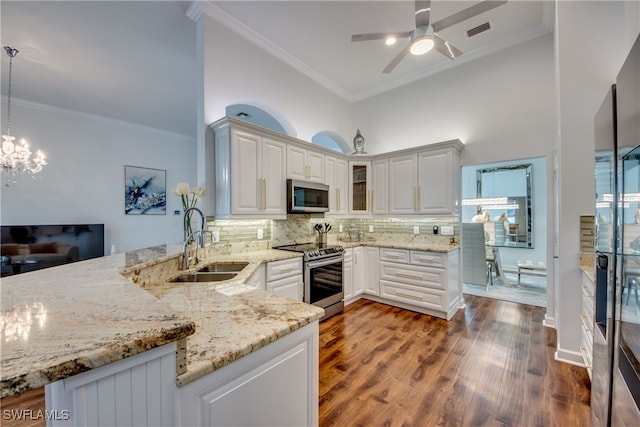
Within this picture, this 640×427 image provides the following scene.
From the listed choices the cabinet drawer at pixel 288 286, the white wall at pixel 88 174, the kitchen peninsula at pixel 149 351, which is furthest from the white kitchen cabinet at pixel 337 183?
the white wall at pixel 88 174

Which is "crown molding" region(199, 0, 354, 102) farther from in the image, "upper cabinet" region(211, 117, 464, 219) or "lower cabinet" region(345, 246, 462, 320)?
"lower cabinet" region(345, 246, 462, 320)

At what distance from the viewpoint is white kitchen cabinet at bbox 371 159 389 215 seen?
4.03m

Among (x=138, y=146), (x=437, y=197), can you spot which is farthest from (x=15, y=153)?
(x=437, y=197)

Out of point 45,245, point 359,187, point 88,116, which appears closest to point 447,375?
point 359,187

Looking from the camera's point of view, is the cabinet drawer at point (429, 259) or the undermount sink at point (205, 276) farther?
the cabinet drawer at point (429, 259)

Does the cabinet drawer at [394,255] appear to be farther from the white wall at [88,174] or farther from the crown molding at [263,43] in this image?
the white wall at [88,174]

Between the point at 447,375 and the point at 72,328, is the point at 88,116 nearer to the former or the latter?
the point at 72,328

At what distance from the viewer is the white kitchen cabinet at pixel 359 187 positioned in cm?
421

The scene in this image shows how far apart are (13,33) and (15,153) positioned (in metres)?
1.49

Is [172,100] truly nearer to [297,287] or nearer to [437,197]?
[297,287]

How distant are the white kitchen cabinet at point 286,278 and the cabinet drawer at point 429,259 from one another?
63.5 inches

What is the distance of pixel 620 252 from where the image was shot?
0.98 m

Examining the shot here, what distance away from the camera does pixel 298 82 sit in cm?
387

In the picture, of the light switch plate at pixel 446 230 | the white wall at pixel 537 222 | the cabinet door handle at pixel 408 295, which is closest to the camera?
the cabinet door handle at pixel 408 295
